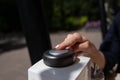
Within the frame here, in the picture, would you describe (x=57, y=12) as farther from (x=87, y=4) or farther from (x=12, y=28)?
(x=12, y=28)

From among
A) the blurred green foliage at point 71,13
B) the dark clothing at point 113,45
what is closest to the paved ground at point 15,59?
the blurred green foliage at point 71,13

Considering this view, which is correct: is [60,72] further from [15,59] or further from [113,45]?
[15,59]

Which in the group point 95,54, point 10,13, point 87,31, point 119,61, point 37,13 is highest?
point 37,13

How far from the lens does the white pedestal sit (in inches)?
20.9

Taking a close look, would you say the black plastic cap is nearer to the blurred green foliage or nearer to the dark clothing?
the dark clothing

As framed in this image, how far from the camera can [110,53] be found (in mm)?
1158

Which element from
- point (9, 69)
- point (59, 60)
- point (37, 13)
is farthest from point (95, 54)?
point (9, 69)

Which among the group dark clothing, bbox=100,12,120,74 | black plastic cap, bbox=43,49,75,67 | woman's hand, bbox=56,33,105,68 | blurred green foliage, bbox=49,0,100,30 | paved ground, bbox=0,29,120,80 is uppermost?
black plastic cap, bbox=43,49,75,67

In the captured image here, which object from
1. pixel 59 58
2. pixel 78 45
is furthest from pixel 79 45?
pixel 59 58

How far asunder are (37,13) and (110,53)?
414mm

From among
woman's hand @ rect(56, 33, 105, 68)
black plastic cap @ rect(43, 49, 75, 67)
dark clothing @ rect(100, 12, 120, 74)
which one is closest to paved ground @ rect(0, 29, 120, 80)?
dark clothing @ rect(100, 12, 120, 74)

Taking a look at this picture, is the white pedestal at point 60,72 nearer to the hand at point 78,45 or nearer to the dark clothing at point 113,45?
the hand at point 78,45

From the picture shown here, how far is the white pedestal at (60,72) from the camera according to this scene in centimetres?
53

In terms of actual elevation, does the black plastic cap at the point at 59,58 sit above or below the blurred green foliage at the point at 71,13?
above
